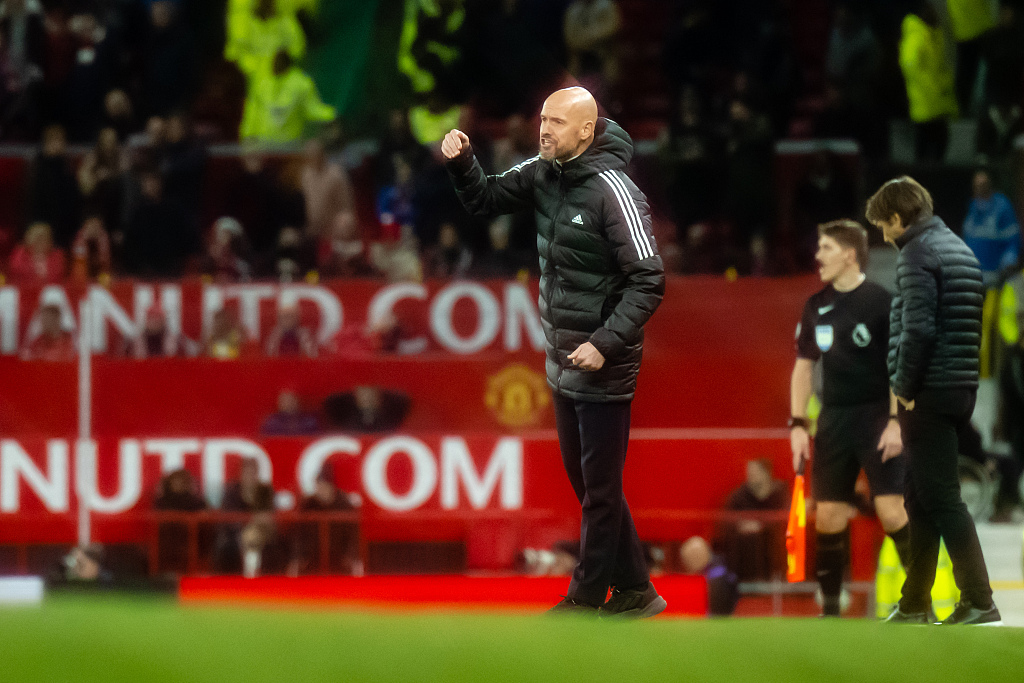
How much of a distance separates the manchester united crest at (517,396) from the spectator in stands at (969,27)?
6.45 m

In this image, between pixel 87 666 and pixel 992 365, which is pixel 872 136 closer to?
pixel 992 365

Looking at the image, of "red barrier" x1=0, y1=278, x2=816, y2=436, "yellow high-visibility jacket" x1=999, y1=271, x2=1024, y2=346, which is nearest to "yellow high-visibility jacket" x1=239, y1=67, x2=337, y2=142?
"red barrier" x1=0, y1=278, x2=816, y2=436

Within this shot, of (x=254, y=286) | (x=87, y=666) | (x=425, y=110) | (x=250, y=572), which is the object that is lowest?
(x=250, y=572)

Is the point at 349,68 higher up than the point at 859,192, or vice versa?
the point at 349,68

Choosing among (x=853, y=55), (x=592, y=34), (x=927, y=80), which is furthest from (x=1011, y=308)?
(x=592, y=34)

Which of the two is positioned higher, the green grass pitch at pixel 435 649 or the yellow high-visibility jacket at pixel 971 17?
the yellow high-visibility jacket at pixel 971 17

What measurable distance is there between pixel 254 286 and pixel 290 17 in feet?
14.4

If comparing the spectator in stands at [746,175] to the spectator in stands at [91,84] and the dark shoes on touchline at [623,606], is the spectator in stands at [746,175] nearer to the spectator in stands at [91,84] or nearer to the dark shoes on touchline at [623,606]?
the spectator in stands at [91,84]

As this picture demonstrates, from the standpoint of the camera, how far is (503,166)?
40.0 feet

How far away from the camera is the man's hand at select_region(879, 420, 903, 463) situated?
5.81 m

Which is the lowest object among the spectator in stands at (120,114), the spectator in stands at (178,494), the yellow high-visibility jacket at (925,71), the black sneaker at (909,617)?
the spectator in stands at (178,494)

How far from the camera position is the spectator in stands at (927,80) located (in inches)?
516

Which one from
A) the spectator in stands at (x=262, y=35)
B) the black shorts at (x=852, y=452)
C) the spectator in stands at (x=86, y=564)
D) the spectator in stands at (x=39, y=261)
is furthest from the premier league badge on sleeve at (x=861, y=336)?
the spectator in stands at (x=262, y=35)

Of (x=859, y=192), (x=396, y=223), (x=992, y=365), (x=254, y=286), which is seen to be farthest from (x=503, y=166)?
(x=992, y=365)
